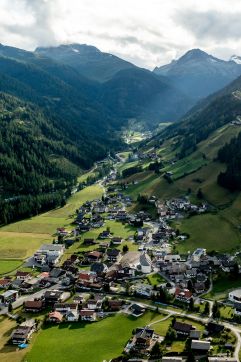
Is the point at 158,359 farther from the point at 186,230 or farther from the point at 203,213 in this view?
the point at 203,213

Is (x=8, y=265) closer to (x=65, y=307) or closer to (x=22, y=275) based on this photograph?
(x=22, y=275)

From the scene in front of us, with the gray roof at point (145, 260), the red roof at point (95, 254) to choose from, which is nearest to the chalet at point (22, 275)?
the red roof at point (95, 254)

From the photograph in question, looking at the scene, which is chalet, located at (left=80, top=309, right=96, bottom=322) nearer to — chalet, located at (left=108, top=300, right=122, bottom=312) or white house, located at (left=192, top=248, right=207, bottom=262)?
chalet, located at (left=108, top=300, right=122, bottom=312)

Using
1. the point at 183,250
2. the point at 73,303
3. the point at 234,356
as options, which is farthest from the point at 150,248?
the point at 234,356

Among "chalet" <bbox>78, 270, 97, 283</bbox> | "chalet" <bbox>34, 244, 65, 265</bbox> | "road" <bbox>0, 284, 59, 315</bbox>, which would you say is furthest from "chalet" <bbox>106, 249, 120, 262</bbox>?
"road" <bbox>0, 284, 59, 315</bbox>

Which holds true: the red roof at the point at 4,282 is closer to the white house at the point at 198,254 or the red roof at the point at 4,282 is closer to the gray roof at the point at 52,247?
the gray roof at the point at 52,247

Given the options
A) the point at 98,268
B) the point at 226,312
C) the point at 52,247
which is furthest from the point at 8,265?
the point at 226,312
